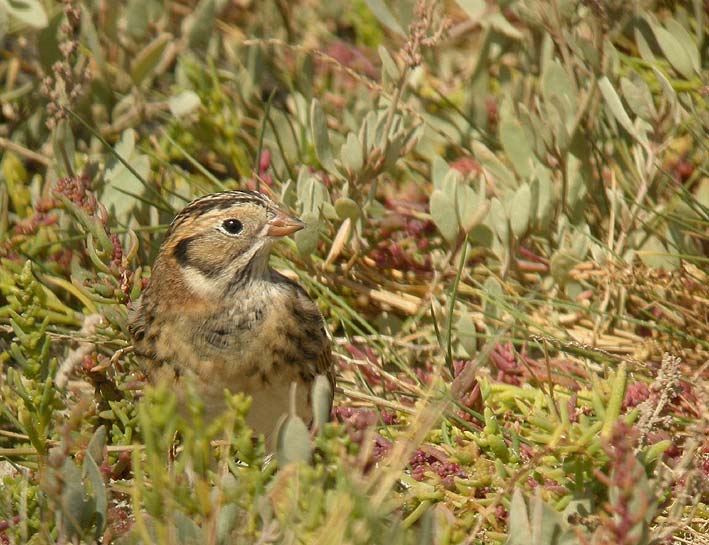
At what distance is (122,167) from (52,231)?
14.9 inches

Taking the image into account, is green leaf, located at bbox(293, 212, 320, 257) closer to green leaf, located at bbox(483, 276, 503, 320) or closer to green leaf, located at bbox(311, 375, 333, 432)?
green leaf, located at bbox(483, 276, 503, 320)

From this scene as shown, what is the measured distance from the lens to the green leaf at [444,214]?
4406 mm

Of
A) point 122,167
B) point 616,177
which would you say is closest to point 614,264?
point 616,177

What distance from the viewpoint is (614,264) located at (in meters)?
4.27

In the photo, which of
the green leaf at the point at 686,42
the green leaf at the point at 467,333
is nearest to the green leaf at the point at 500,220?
the green leaf at the point at 467,333

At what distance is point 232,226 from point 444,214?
85 cm

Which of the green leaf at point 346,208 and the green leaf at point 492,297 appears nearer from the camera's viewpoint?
the green leaf at point 492,297

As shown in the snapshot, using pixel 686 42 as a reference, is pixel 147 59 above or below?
below

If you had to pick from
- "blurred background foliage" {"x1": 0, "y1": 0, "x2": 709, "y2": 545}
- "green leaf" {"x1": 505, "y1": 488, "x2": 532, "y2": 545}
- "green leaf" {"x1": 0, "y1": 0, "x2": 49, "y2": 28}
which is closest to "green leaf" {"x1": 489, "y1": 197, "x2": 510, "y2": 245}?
"blurred background foliage" {"x1": 0, "y1": 0, "x2": 709, "y2": 545}

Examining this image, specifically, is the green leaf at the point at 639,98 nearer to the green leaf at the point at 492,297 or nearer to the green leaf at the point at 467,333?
the green leaf at the point at 492,297

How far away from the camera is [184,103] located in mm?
5234

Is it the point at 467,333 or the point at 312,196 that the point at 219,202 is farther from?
the point at 467,333

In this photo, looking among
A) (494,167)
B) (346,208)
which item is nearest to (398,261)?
(346,208)

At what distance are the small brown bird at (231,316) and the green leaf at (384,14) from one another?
154 centimetres
